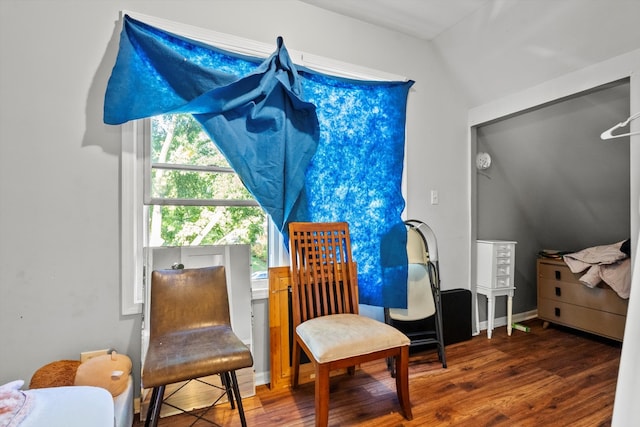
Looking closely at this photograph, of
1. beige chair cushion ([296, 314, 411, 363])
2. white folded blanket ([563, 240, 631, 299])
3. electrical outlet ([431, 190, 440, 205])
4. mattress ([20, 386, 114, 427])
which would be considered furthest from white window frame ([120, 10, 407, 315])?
white folded blanket ([563, 240, 631, 299])

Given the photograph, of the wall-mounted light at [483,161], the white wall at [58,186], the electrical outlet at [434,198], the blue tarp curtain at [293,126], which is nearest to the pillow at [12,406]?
the white wall at [58,186]

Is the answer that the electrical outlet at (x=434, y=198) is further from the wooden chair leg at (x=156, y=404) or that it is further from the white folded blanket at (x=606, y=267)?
the wooden chair leg at (x=156, y=404)

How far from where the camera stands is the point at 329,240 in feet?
7.15

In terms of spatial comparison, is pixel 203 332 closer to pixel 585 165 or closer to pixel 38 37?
pixel 38 37

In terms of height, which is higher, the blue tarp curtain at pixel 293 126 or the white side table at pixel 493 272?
the blue tarp curtain at pixel 293 126

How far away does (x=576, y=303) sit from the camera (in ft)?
9.96

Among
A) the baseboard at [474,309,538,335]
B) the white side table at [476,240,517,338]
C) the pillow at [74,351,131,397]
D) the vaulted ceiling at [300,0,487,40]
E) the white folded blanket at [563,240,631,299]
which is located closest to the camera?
the pillow at [74,351,131,397]

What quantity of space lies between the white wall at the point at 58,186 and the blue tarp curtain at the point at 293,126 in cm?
21

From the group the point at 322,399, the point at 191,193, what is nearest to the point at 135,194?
the point at 191,193

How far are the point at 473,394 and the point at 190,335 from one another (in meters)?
1.75

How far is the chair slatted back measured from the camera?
2.03 meters

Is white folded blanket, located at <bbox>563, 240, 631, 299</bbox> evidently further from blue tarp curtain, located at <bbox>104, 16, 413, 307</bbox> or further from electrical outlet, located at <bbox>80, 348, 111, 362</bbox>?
electrical outlet, located at <bbox>80, 348, 111, 362</bbox>

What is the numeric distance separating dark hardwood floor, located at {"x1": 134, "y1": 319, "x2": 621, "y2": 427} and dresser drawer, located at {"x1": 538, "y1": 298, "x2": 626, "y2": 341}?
0.52 feet

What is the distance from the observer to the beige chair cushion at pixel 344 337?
5.23 ft
